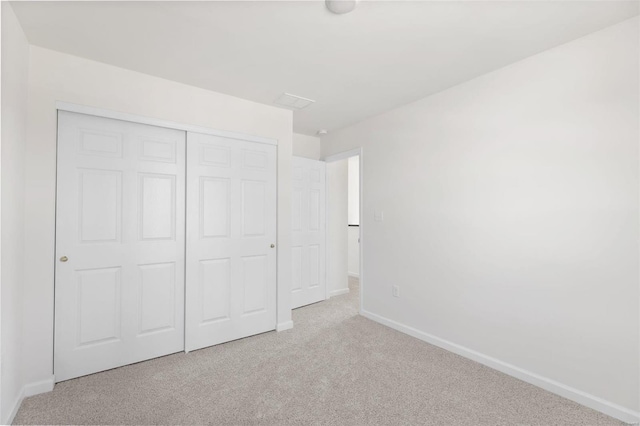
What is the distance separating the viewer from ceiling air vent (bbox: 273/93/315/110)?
3018 mm

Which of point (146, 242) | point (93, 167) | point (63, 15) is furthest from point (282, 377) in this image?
point (63, 15)

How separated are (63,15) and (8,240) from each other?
1.40 meters

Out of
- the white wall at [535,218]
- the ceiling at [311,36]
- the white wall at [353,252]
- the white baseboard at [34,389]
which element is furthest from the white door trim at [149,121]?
the white wall at [353,252]

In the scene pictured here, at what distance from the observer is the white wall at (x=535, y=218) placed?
1.88 metres

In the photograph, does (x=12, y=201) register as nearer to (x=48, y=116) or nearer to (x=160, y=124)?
(x=48, y=116)

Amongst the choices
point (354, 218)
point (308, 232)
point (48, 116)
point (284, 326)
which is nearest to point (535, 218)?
point (284, 326)

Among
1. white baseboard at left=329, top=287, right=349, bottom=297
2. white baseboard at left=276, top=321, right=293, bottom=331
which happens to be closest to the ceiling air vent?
white baseboard at left=276, top=321, right=293, bottom=331

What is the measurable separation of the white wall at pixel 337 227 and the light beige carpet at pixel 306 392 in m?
1.84

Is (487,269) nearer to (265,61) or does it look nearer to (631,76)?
(631,76)

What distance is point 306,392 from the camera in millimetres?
2090

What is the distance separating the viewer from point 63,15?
181 cm

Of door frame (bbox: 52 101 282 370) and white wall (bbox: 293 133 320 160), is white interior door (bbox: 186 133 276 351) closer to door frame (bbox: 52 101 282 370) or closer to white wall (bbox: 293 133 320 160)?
door frame (bbox: 52 101 282 370)

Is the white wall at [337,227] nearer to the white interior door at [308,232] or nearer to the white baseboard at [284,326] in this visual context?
the white interior door at [308,232]

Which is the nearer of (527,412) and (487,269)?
(527,412)
